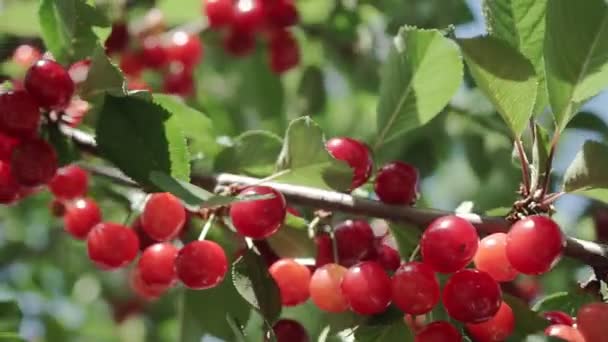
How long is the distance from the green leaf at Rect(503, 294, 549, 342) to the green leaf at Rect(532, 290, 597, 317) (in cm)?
15

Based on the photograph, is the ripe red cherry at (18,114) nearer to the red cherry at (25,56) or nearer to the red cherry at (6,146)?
the red cherry at (6,146)

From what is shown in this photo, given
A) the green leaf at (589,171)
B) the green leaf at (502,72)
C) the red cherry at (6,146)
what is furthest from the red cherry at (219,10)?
the green leaf at (589,171)

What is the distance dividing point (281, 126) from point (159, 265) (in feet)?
7.10

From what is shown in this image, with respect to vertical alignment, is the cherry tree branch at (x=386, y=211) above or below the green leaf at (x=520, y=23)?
below

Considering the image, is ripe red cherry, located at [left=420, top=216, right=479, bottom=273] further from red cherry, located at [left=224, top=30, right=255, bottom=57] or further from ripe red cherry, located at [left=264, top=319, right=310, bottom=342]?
red cherry, located at [left=224, top=30, right=255, bottom=57]

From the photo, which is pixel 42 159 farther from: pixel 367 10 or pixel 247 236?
pixel 367 10

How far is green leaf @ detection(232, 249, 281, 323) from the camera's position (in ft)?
5.55

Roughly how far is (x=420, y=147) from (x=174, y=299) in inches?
52.6

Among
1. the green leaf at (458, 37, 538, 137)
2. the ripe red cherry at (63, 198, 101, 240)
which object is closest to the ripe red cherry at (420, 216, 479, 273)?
the green leaf at (458, 37, 538, 137)

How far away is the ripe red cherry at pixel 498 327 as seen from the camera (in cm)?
167

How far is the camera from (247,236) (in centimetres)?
176

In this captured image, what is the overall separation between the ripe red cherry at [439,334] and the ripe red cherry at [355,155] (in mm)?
341

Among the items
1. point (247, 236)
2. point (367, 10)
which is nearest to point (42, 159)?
point (247, 236)

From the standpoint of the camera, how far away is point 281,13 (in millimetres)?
3324
